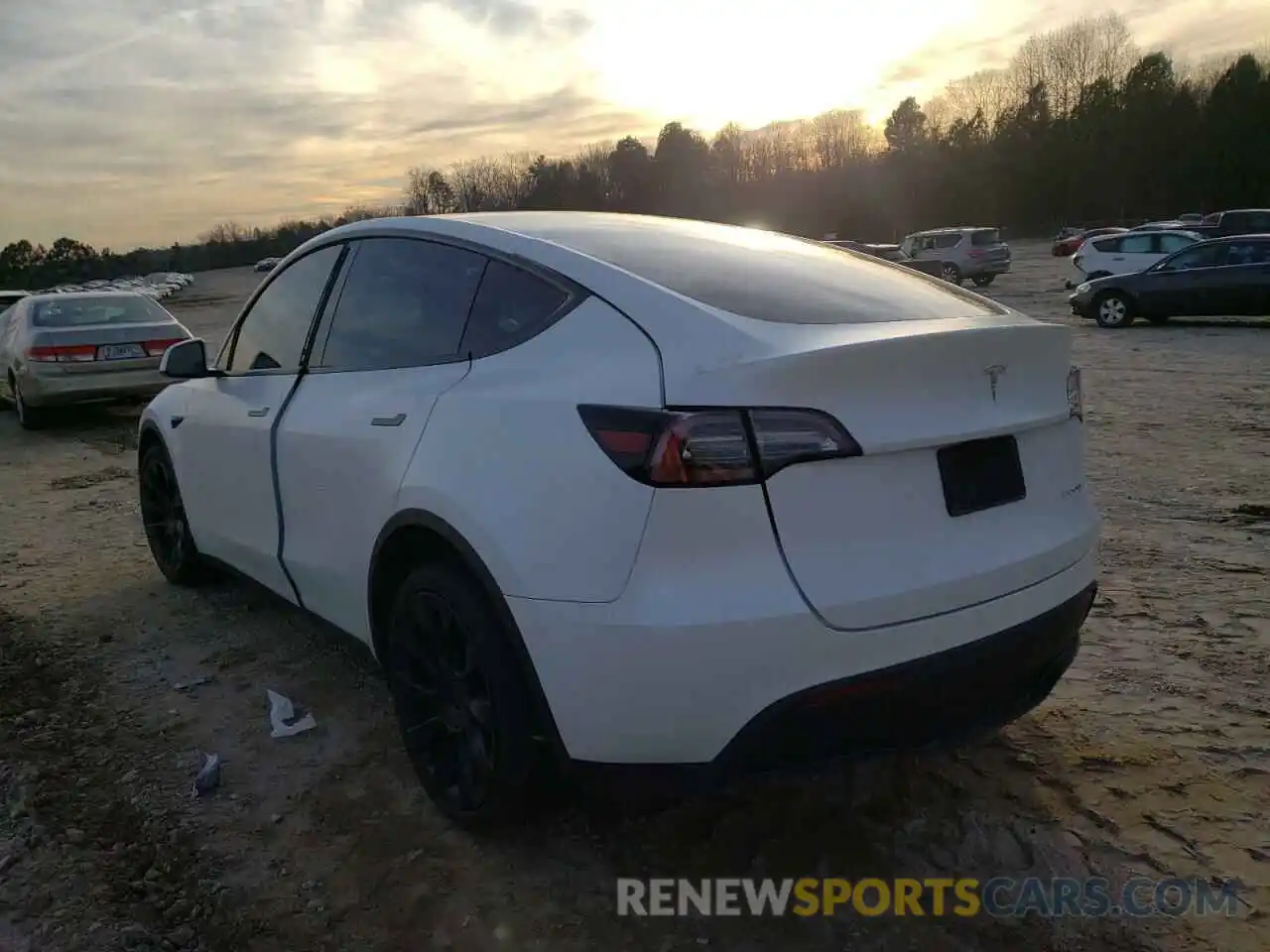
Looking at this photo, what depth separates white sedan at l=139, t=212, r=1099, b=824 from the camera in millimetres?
2119

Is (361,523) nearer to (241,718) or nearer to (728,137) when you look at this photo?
(241,718)

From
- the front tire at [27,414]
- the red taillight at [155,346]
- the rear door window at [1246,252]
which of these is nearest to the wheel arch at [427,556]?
the red taillight at [155,346]

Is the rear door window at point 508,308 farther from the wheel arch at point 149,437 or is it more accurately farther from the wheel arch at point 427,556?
the wheel arch at point 149,437

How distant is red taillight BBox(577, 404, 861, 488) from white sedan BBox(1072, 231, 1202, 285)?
72.7 ft

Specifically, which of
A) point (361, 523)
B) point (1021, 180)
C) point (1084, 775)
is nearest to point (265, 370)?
point (361, 523)

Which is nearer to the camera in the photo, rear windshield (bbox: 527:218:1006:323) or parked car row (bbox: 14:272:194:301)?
rear windshield (bbox: 527:218:1006:323)

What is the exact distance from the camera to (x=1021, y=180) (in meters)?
63.3

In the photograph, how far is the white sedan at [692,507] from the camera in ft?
6.95

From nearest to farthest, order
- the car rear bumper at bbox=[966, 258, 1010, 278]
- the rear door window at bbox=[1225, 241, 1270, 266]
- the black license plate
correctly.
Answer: the black license plate, the rear door window at bbox=[1225, 241, 1270, 266], the car rear bumper at bbox=[966, 258, 1010, 278]

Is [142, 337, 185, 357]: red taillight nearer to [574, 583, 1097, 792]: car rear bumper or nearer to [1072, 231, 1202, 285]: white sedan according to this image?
[574, 583, 1097, 792]: car rear bumper

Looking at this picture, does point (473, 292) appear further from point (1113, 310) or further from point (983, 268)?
point (983, 268)

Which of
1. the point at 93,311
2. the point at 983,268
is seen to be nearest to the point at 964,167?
the point at 983,268

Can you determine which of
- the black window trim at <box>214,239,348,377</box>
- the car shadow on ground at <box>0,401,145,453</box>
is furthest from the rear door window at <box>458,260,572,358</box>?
the car shadow on ground at <box>0,401,145,453</box>

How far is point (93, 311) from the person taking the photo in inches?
449
